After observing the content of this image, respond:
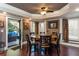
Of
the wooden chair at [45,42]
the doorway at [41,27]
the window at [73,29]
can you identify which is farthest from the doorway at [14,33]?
the window at [73,29]

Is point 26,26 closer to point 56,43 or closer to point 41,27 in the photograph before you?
point 41,27

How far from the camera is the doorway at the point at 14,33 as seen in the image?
10.2 ft

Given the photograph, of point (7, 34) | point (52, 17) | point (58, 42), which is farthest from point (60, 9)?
point (7, 34)

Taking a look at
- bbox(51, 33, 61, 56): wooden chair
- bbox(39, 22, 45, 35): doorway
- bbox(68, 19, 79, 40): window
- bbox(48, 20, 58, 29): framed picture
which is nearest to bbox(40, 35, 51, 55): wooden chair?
bbox(51, 33, 61, 56): wooden chair

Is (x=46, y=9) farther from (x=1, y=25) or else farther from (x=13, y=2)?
(x=1, y=25)

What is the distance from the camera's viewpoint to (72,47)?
3.33 m

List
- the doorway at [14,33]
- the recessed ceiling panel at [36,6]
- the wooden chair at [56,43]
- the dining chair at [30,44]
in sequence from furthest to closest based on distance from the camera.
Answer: the wooden chair at [56,43] < the dining chair at [30,44] < the doorway at [14,33] < the recessed ceiling panel at [36,6]

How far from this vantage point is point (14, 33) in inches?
126

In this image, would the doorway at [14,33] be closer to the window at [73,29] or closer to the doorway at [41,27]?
the doorway at [41,27]

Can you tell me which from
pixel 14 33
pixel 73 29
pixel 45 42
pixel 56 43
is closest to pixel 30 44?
pixel 45 42

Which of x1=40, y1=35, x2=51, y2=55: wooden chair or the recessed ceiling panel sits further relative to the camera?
x1=40, y1=35, x2=51, y2=55: wooden chair

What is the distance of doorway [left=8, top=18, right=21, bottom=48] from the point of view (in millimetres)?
3121

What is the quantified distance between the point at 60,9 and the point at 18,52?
4.87 ft

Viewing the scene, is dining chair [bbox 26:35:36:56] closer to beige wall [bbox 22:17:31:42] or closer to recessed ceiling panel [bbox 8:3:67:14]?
beige wall [bbox 22:17:31:42]
